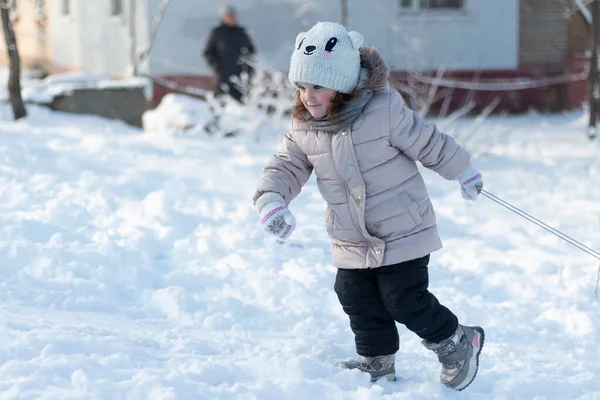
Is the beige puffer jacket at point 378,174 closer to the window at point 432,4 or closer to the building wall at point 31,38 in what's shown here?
the window at point 432,4

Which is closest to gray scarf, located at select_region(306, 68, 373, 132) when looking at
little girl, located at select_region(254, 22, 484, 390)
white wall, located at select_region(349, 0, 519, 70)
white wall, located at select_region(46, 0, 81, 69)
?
little girl, located at select_region(254, 22, 484, 390)

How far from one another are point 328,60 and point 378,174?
47 centimetres

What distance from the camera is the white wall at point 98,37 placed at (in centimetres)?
1369

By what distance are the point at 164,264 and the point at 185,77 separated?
846 centimetres

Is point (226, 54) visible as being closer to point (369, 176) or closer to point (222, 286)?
point (222, 286)

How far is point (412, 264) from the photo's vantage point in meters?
3.43

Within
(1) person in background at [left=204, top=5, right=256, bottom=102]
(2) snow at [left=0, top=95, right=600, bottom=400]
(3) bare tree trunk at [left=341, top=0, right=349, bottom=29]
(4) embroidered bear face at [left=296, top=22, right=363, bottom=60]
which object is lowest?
(2) snow at [left=0, top=95, right=600, bottom=400]

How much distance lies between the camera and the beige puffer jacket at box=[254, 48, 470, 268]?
3.37 metres

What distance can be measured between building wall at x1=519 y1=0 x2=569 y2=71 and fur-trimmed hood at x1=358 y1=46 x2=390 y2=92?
465 inches

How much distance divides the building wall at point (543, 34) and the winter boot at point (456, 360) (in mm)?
11877

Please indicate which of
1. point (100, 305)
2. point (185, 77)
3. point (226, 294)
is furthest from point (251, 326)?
point (185, 77)

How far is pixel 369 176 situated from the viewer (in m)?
3.39

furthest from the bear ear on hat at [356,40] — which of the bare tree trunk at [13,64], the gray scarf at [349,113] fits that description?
the bare tree trunk at [13,64]

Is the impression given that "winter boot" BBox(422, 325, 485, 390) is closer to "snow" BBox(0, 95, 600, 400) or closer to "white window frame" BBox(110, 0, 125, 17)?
"snow" BBox(0, 95, 600, 400)
